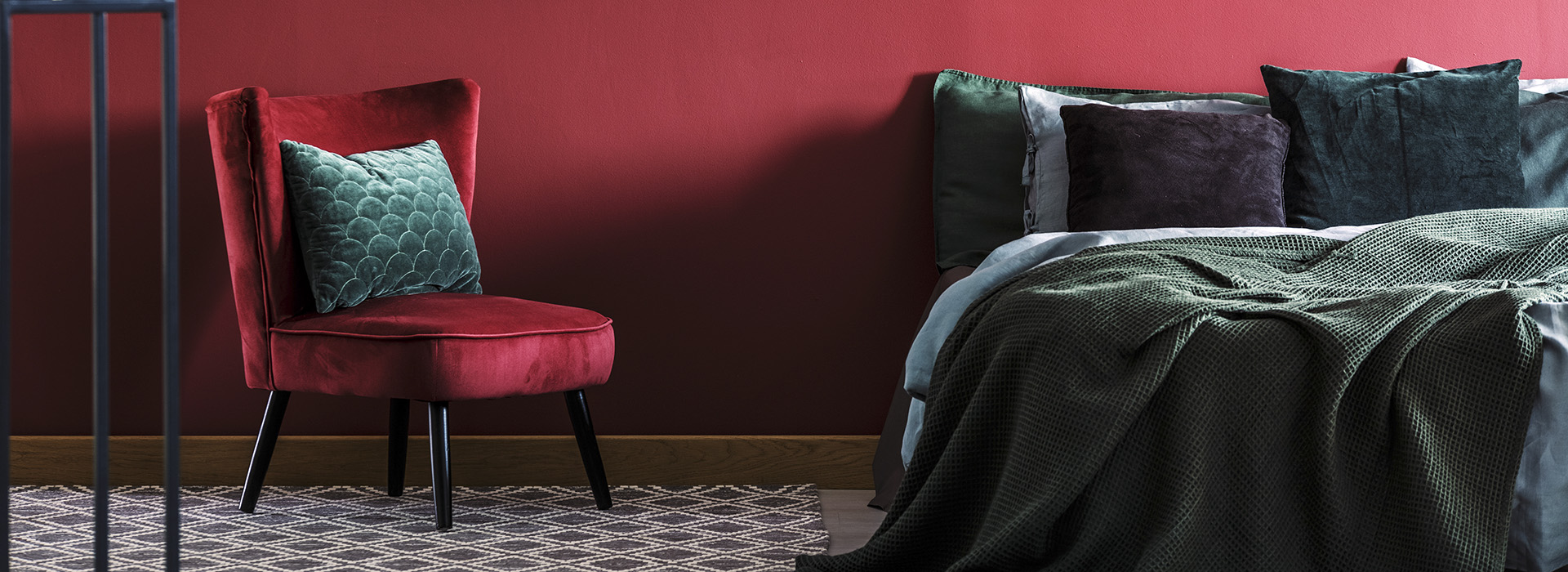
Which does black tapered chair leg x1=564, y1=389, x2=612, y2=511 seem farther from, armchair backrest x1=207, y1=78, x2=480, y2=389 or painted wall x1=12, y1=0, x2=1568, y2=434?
armchair backrest x1=207, y1=78, x2=480, y2=389

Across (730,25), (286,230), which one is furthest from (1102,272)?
(286,230)

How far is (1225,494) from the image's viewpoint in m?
1.38

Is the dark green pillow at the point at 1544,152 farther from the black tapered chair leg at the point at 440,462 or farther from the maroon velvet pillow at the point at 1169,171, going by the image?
the black tapered chair leg at the point at 440,462

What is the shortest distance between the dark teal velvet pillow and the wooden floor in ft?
3.17

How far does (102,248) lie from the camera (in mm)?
837

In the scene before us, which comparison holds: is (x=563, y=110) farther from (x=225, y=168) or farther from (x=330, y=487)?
(x=330, y=487)

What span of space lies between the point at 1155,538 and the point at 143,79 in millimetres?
2512

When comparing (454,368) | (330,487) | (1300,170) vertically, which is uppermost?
(1300,170)

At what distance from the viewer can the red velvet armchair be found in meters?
2.18

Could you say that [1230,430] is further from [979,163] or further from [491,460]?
[491,460]

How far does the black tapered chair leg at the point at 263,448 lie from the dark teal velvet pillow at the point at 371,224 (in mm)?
263

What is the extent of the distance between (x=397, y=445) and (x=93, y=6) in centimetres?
187

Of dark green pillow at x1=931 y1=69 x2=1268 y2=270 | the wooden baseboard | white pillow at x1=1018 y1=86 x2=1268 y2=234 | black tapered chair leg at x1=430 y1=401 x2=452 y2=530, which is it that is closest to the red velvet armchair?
black tapered chair leg at x1=430 y1=401 x2=452 y2=530

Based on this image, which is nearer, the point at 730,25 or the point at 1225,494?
the point at 1225,494
